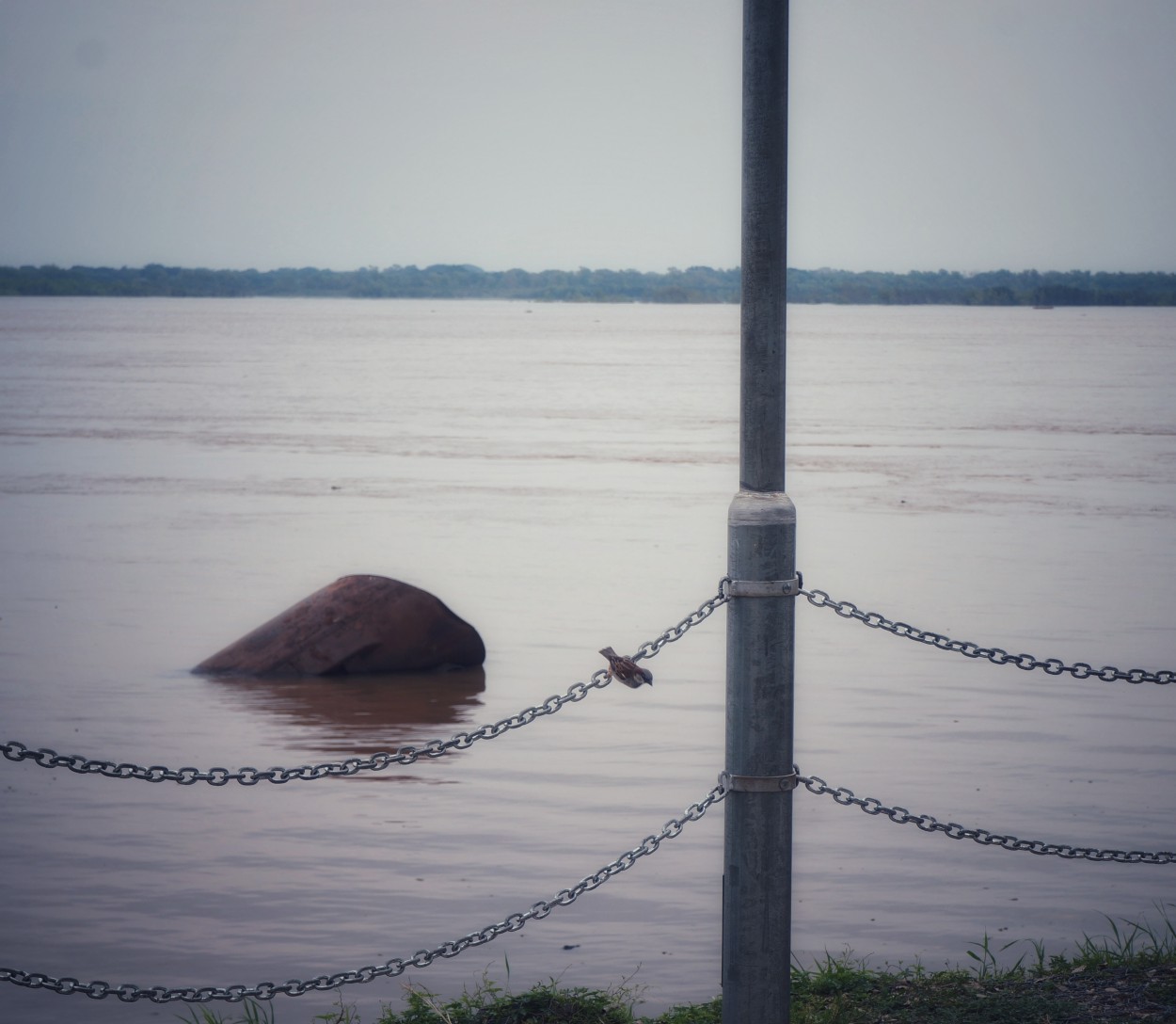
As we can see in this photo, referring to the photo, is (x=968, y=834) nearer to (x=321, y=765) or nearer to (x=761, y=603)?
(x=761, y=603)

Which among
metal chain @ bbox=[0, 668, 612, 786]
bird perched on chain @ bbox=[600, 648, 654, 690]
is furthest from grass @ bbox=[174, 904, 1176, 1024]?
bird perched on chain @ bbox=[600, 648, 654, 690]

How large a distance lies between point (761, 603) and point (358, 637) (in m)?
6.91

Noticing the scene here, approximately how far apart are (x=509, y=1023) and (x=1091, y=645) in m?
7.90

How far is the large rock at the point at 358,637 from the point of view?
10852 millimetres

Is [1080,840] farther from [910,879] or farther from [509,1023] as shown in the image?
[509,1023]

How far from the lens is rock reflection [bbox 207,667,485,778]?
9.32 metres

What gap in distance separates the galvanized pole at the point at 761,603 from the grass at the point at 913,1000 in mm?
684

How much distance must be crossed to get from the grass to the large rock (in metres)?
5.30

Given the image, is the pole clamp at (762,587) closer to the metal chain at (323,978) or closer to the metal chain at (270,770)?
the metal chain at (270,770)

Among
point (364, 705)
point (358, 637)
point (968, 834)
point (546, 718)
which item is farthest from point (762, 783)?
point (358, 637)

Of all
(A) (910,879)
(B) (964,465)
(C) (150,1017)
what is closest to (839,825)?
(A) (910,879)

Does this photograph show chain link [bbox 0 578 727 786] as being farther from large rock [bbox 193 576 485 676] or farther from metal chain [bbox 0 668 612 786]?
large rock [bbox 193 576 485 676]

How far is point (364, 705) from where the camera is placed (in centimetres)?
1014

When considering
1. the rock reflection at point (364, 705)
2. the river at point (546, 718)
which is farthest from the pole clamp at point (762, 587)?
the rock reflection at point (364, 705)
